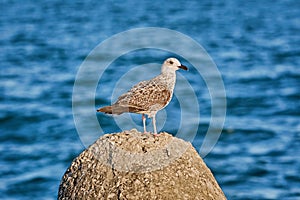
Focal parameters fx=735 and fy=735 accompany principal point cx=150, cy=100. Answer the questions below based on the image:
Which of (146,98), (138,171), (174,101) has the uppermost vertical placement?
(174,101)

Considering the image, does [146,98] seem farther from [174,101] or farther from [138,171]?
[174,101]

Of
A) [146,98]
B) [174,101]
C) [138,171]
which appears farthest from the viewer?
[174,101]

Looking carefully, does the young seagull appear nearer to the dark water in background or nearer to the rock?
the rock

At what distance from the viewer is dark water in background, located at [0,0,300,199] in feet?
70.3

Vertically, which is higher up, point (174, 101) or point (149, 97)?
point (174, 101)

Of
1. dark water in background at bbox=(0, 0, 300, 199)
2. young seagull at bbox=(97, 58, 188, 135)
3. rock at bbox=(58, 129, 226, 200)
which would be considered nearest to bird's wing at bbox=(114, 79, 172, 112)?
young seagull at bbox=(97, 58, 188, 135)

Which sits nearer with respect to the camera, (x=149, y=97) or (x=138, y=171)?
(x=138, y=171)

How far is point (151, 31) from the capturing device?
4578cm

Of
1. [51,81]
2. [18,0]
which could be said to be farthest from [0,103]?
[18,0]

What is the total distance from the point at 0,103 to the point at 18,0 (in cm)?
3291

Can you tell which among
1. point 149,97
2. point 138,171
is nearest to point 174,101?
point 149,97

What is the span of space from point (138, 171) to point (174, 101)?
20340 mm

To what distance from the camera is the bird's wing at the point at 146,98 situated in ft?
27.3

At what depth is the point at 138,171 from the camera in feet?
25.1
